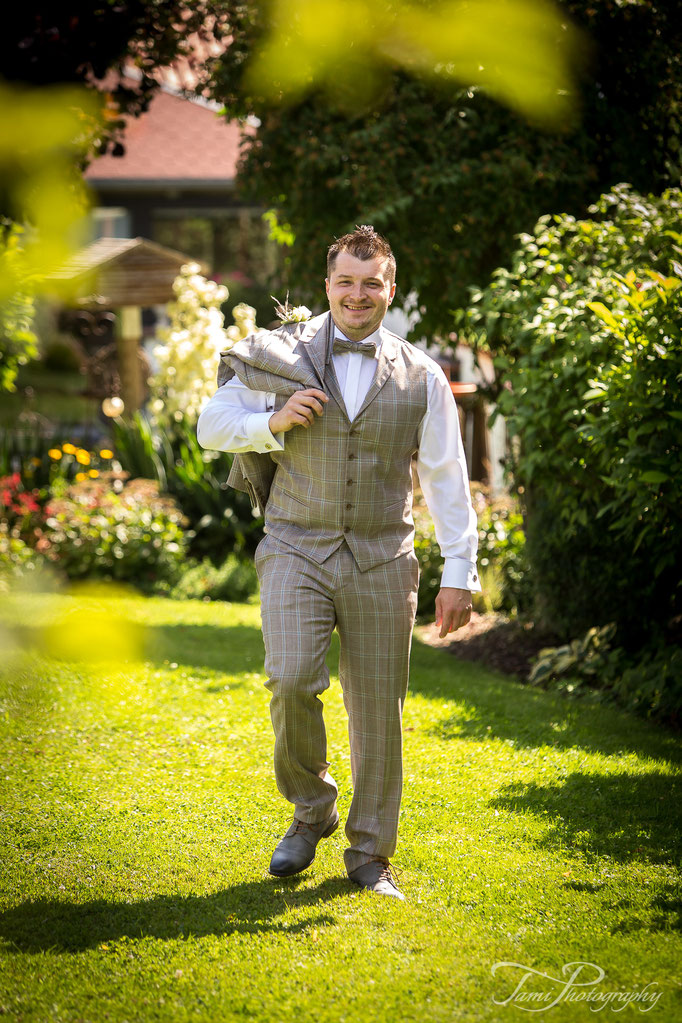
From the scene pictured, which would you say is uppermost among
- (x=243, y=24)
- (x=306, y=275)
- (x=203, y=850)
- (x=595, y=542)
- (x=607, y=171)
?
(x=243, y=24)

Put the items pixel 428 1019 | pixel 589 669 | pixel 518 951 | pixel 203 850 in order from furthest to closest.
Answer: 1. pixel 589 669
2. pixel 203 850
3. pixel 518 951
4. pixel 428 1019

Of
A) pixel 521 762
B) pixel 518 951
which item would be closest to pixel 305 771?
pixel 518 951

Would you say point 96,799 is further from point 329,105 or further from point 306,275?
point 329,105

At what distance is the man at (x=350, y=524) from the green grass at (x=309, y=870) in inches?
11.9

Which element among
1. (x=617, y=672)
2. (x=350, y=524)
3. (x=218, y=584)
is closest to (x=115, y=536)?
(x=218, y=584)

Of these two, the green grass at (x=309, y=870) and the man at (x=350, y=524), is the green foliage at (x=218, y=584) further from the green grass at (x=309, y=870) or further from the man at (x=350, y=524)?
the man at (x=350, y=524)

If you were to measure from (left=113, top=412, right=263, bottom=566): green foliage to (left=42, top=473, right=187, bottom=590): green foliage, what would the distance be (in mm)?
422

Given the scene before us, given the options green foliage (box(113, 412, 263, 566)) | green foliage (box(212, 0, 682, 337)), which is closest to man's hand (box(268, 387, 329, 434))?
green foliage (box(212, 0, 682, 337))

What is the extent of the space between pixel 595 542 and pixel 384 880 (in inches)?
139

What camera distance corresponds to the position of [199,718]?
18.0 ft

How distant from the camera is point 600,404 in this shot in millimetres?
5621

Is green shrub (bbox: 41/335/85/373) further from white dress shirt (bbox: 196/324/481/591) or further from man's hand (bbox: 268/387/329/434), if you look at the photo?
man's hand (bbox: 268/387/329/434)

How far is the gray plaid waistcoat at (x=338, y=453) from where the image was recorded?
11.2 ft

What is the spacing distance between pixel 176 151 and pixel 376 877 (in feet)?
72.3
